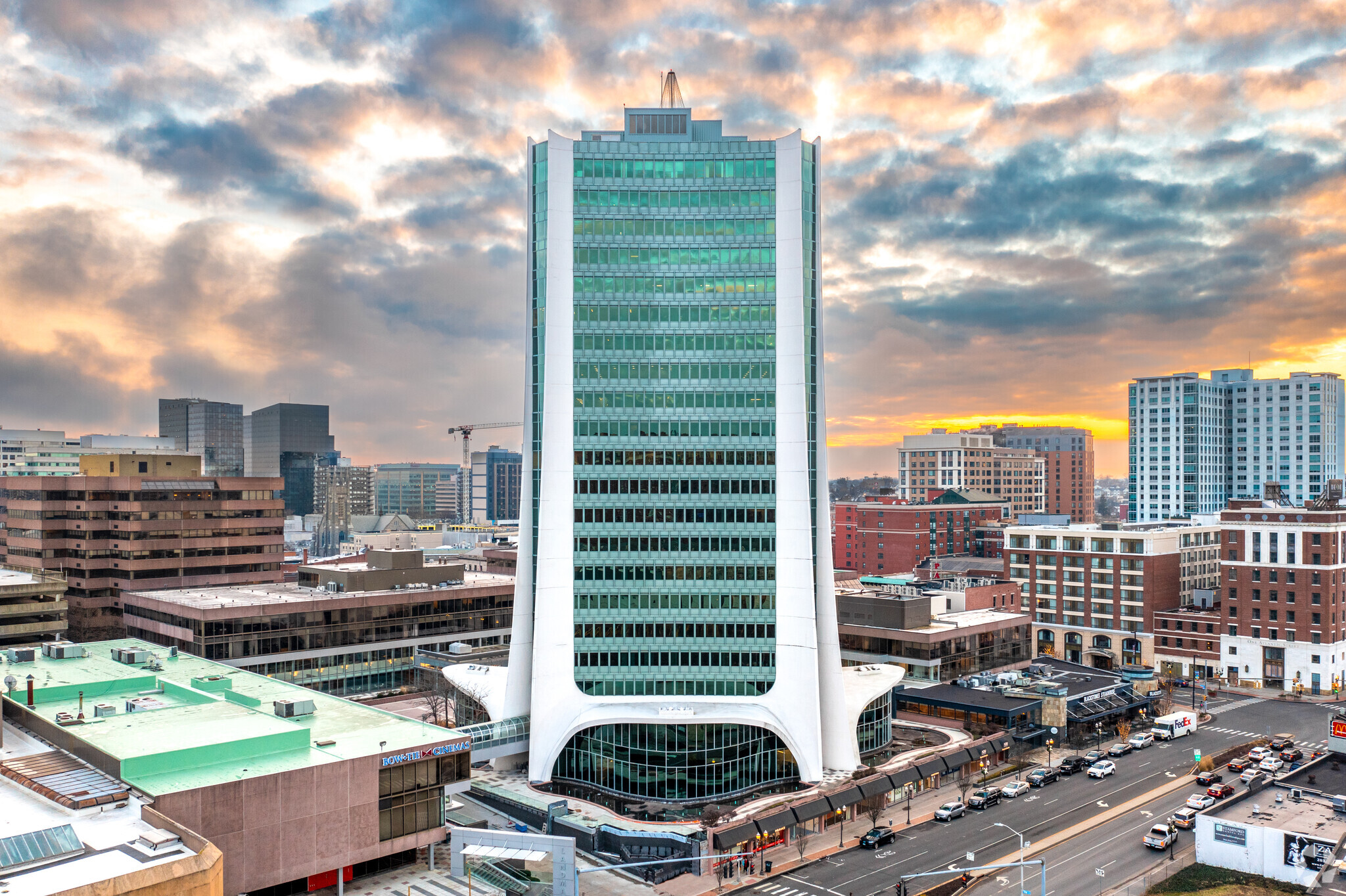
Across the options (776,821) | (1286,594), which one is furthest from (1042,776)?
(1286,594)

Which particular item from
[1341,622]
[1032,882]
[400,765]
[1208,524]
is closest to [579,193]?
[400,765]

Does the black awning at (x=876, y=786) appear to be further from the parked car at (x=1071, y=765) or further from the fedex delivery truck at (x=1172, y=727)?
the fedex delivery truck at (x=1172, y=727)

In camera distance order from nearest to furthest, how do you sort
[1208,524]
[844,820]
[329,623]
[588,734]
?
[844,820], [588,734], [329,623], [1208,524]

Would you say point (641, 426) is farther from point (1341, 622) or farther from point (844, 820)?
point (1341, 622)

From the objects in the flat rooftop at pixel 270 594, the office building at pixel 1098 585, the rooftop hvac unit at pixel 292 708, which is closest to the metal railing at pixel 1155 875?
the rooftop hvac unit at pixel 292 708

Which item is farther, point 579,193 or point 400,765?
point 579,193

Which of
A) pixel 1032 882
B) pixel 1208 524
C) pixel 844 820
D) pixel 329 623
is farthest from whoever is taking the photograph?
pixel 1208 524

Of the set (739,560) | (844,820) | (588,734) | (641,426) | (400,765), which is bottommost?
(844,820)
